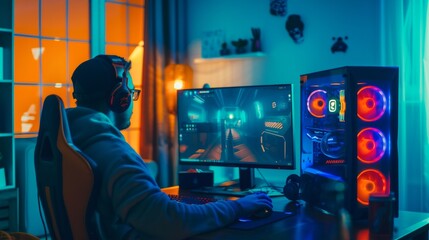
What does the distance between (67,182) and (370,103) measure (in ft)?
3.36

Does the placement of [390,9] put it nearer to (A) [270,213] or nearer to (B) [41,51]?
(A) [270,213]

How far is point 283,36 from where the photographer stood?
389 cm

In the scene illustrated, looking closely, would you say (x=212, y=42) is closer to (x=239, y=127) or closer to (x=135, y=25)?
(x=135, y=25)

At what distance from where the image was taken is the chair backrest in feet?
4.75

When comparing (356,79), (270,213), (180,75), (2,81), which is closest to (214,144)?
(270,213)

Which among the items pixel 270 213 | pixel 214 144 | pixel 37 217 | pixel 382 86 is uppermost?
pixel 382 86

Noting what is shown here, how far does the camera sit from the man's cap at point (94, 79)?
171 cm

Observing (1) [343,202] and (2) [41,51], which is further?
(2) [41,51]

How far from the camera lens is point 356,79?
1.75m

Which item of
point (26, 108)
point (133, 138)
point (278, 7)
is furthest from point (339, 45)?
point (26, 108)

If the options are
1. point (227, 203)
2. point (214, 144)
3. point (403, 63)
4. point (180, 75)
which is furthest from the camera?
point (180, 75)

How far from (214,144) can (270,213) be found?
0.67 meters

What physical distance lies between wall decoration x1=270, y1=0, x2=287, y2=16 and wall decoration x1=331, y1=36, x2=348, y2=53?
492 millimetres

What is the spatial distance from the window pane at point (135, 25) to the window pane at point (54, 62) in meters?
0.67
